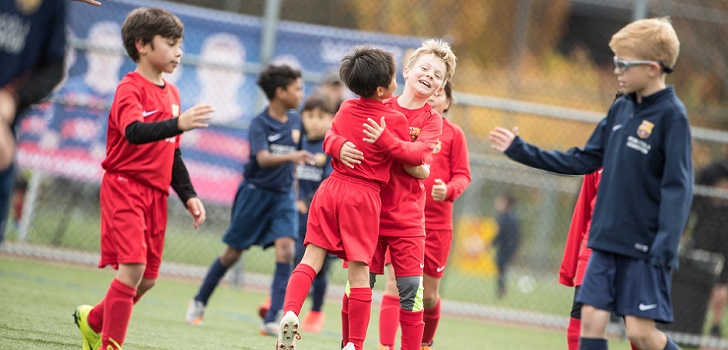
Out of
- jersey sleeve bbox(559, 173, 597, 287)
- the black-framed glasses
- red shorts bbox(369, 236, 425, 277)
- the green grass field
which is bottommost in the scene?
the green grass field

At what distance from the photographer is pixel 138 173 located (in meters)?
5.00

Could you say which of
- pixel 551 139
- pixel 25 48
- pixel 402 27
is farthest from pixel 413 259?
pixel 402 27

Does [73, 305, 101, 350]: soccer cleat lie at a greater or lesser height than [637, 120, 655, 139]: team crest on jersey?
lesser

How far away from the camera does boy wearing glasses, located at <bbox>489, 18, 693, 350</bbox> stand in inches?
167

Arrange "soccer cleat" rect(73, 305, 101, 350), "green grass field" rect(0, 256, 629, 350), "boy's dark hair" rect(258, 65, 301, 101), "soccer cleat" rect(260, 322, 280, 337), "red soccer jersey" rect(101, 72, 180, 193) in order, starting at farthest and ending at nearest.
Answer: "boy's dark hair" rect(258, 65, 301, 101), "soccer cleat" rect(260, 322, 280, 337), "green grass field" rect(0, 256, 629, 350), "soccer cleat" rect(73, 305, 101, 350), "red soccer jersey" rect(101, 72, 180, 193)

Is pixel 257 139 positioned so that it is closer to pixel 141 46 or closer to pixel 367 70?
pixel 141 46

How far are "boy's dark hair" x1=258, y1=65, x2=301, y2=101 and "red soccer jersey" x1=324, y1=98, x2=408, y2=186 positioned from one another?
2343 millimetres

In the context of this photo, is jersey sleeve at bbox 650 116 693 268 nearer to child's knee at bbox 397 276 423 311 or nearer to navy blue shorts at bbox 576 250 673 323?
navy blue shorts at bbox 576 250 673 323

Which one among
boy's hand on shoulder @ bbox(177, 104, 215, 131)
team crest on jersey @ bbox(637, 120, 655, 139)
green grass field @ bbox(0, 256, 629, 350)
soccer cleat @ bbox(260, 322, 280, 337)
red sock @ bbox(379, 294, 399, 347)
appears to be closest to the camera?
team crest on jersey @ bbox(637, 120, 655, 139)

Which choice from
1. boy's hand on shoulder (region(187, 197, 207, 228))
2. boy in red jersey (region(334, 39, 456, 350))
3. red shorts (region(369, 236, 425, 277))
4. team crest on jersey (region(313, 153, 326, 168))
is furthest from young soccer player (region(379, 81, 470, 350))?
team crest on jersey (region(313, 153, 326, 168))

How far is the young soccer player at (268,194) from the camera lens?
746cm

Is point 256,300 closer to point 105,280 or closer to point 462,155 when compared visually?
point 105,280

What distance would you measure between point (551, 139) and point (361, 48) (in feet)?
46.8

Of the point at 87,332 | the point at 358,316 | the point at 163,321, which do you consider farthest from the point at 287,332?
the point at 163,321
